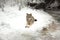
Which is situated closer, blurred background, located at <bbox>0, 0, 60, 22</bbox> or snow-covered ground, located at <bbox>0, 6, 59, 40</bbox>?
snow-covered ground, located at <bbox>0, 6, 59, 40</bbox>

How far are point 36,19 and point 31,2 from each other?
239cm

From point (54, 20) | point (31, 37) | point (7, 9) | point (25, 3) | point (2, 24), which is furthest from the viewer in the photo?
point (25, 3)

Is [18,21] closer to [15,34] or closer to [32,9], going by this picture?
[15,34]

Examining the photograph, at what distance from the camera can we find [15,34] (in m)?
5.89

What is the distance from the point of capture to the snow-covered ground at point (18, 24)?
574 centimetres

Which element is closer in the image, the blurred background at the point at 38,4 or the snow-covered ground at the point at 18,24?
the snow-covered ground at the point at 18,24

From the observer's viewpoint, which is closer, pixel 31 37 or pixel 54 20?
pixel 31 37

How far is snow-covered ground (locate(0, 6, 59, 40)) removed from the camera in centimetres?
574

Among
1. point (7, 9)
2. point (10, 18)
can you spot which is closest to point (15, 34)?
point (10, 18)

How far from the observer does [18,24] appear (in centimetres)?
679

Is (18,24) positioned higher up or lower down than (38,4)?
lower down

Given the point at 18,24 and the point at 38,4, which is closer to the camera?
the point at 18,24

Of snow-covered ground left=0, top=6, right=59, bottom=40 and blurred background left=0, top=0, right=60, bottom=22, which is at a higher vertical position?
blurred background left=0, top=0, right=60, bottom=22

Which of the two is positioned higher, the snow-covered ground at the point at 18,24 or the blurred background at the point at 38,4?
the blurred background at the point at 38,4
